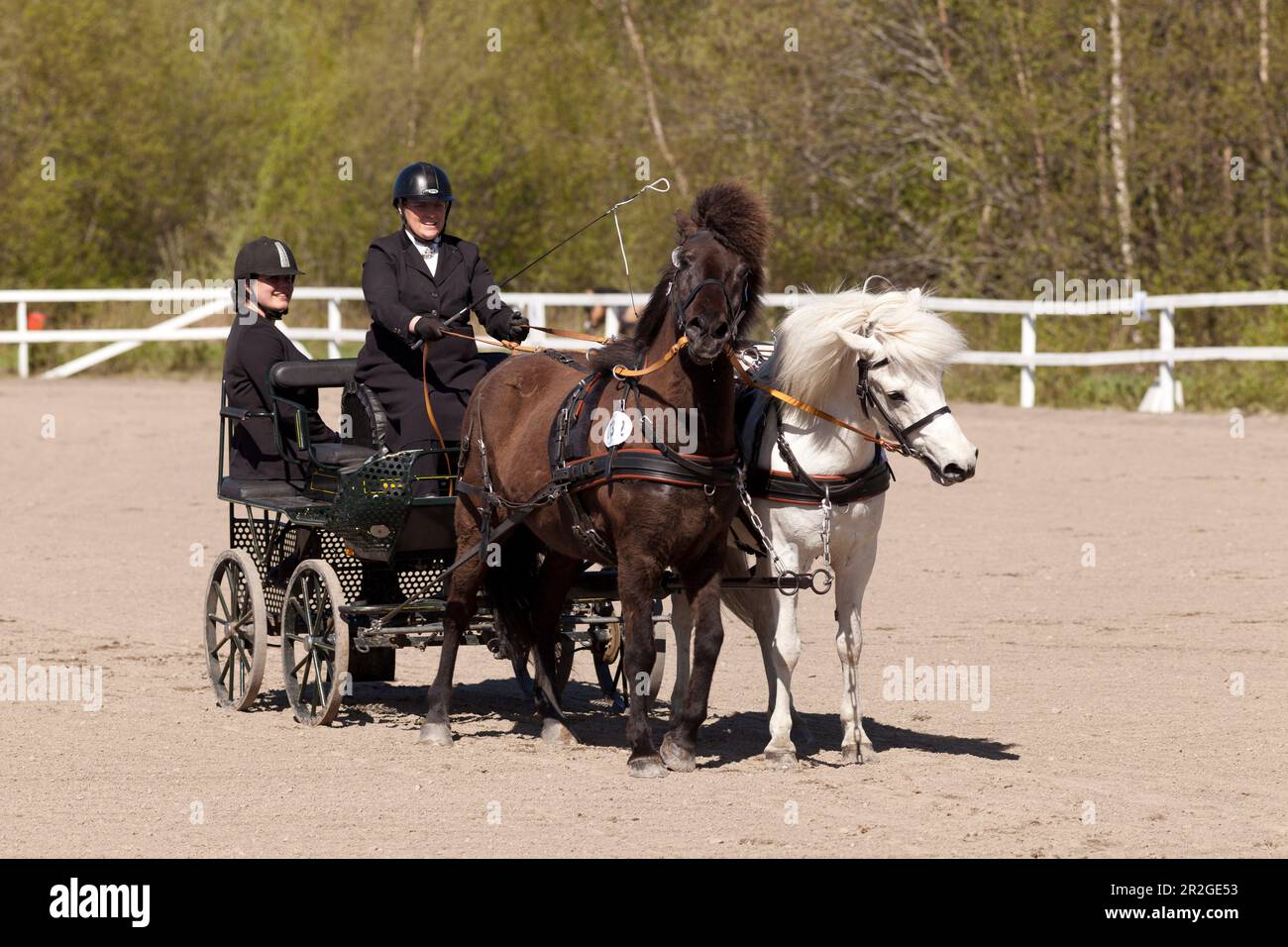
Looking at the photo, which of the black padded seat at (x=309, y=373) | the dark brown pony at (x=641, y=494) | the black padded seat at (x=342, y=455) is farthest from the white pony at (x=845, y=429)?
the black padded seat at (x=309, y=373)

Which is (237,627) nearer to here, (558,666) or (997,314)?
(558,666)

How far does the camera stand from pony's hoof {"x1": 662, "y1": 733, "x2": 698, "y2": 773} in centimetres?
724

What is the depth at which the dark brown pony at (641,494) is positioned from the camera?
677 centimetres

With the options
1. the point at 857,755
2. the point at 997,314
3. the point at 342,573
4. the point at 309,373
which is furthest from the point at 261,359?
the point at 997,314

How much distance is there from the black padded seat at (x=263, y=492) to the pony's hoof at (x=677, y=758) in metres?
2.20

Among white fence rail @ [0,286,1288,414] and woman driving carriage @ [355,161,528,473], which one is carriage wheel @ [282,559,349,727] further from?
white fence rail @ [0,286,1288,414]

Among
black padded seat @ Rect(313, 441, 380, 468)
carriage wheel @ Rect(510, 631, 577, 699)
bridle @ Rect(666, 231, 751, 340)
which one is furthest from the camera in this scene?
carriage wheel @ Rect(510, 631, 577, 699)

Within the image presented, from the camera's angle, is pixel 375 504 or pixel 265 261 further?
pixel 265 261

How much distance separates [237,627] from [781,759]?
110 inches

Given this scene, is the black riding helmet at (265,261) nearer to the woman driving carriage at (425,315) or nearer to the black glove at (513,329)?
the woman driving carriage at (425,315)

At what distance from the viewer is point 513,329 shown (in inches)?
327

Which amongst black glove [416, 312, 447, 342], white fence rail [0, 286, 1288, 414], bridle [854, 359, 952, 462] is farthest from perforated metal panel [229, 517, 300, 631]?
white fence rail [0, 286, 1288, 414]

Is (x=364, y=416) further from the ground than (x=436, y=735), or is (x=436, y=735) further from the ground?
(x=364, y=416)

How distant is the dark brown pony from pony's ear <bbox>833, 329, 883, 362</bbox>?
38 centimetres
